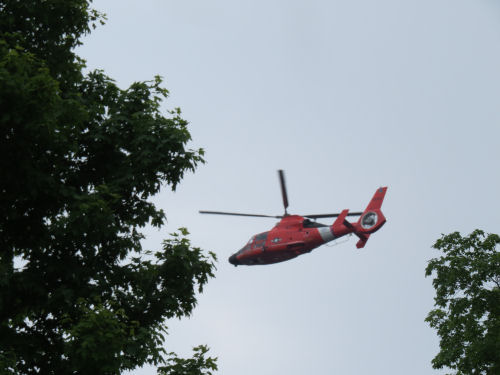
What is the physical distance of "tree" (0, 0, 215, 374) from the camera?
1236 centimetres

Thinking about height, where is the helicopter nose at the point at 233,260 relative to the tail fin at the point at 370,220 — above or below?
above

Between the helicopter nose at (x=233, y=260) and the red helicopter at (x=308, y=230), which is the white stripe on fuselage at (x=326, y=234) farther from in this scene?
the helicopter nose at (x=233, y=260)

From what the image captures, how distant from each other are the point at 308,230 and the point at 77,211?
19.0 metres

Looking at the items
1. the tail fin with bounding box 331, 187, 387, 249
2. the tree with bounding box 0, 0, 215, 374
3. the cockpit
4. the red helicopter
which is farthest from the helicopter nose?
the tree with bounding box 0, 0, 215, 374

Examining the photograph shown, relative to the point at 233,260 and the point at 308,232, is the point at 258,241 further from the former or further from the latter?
the point at 308,232

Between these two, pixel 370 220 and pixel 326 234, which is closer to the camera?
pixel 326 234

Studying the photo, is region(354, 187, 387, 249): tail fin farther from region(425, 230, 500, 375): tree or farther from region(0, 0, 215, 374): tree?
region(0, 0, 215, 374): tree

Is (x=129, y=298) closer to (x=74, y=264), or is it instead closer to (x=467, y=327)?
(x=74, y=264)

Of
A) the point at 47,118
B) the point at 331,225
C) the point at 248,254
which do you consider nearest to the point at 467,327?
the point at 331,225

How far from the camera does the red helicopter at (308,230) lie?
30609 mm

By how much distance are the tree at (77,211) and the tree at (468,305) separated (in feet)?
56.8

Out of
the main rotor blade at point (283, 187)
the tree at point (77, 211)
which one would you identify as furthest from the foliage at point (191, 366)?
the main rotor blade at point (283, 187)

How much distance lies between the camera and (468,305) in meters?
30.3

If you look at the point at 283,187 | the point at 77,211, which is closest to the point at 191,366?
the point at 77,211
